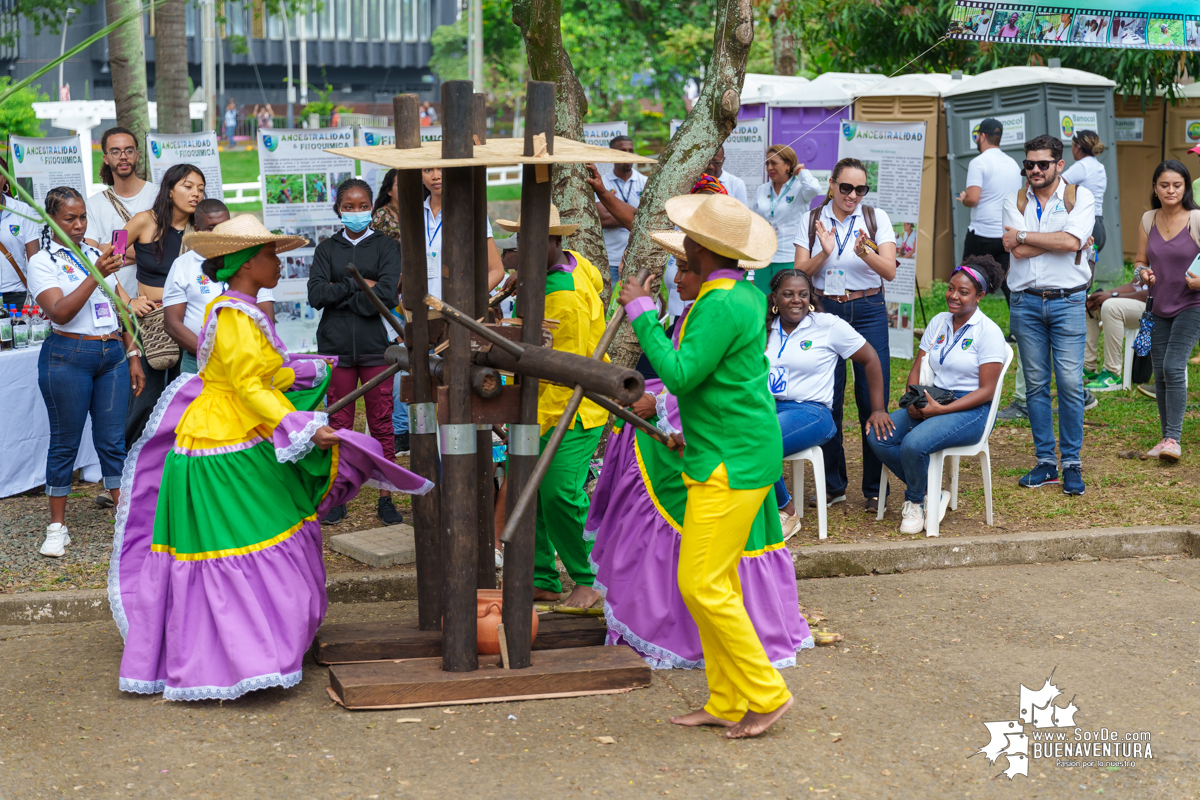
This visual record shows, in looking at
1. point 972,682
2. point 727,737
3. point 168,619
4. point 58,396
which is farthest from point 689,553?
point 58,396

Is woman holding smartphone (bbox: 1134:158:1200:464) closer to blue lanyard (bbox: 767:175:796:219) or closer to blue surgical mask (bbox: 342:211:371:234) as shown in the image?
blue lanyard (bbox: 767:175:796:219)

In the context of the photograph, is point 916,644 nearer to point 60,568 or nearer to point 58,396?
point 60,568

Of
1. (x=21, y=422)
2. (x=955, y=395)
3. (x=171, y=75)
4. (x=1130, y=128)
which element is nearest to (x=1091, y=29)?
(x=955, y=395)

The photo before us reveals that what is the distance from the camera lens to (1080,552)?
6.59 metres

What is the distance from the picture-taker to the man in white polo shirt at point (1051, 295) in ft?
24.0

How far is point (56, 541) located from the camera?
6.35 m

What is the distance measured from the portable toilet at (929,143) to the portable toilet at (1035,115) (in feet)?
0.98

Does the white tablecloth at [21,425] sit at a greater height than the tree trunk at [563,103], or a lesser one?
lesser

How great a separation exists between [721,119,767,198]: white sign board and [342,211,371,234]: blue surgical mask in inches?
239

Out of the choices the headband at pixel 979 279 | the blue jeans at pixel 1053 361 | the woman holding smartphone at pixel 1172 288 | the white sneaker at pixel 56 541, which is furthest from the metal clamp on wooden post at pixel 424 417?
the woman holding smartphone at pixel 1172 288

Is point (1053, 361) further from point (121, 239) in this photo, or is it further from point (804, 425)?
point (121, 239)

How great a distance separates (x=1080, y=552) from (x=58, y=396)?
5.56 meters

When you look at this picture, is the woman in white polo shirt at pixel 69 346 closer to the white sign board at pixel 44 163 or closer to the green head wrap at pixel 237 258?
the green head wrap at pixel 237 258

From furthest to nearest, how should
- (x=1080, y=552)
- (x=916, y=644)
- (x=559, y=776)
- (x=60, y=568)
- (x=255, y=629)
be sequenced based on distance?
(x=1080, y=552), (x=60, y=568), (x=916, y=644), (x=255, y=629), (x=559, y=776)
